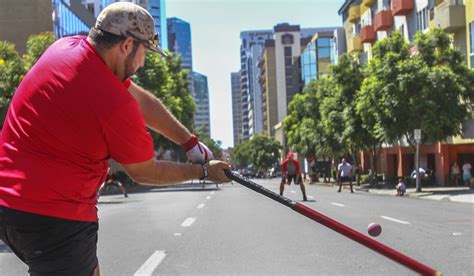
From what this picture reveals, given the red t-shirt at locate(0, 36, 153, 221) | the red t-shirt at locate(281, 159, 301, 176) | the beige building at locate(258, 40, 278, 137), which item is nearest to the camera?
the red t-shirt at locate(0, 36, 153, 221)

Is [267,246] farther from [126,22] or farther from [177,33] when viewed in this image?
[177,33]

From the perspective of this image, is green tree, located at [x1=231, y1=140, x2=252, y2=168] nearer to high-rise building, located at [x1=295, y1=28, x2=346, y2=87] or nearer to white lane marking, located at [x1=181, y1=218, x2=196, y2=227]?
high-rise building, located at [x1=295, y1=28, x2=346, y2=87]

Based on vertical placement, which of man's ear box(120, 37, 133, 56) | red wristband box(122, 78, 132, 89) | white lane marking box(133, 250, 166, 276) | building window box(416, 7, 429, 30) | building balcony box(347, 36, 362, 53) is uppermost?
building balcony box(347, 36, 362, 53)

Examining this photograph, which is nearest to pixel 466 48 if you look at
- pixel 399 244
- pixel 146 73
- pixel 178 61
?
pixel 146 73

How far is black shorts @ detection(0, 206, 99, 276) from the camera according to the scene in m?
2.49

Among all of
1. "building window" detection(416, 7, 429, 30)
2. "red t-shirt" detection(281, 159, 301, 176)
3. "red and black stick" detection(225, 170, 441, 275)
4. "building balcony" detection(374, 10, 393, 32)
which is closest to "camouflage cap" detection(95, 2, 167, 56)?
"red and black stick" detection(225, 170, 441, 275)

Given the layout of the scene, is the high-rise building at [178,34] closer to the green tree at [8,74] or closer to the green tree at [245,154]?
the green tree at [8,74]

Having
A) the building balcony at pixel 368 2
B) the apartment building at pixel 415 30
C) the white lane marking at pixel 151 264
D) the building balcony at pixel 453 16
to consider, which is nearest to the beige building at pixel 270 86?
the apartment building at pixel 415 30

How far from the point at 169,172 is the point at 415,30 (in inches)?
1653

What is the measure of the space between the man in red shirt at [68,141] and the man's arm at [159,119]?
19.7 inches

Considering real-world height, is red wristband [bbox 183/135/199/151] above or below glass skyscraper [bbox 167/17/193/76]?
below

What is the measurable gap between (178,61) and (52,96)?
58.6m

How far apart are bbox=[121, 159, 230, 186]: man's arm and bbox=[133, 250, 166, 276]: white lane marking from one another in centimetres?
422

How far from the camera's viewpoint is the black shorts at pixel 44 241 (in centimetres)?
249
